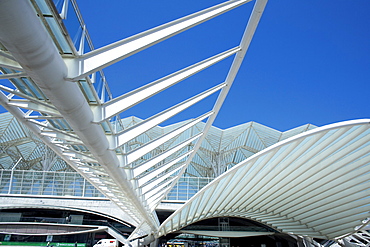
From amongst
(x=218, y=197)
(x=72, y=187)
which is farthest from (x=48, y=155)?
(x=218, y=197)

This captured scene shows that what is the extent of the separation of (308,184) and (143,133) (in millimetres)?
13177

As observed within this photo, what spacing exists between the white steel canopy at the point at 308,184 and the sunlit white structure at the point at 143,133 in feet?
0.22

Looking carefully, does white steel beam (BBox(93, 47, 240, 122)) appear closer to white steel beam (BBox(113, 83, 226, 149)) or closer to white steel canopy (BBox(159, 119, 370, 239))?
white steel beam (BBox(113, 83, 226, 149))

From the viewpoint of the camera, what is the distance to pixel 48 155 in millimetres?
50250

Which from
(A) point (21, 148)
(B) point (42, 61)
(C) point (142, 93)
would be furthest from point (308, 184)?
(A) point (21, 148)

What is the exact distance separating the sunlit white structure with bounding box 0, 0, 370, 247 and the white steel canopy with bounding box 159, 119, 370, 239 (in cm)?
7

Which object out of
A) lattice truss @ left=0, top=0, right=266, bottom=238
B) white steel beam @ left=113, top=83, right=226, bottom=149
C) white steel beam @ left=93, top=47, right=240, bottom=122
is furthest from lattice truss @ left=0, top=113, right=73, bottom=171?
Answer: white steel beam @ left=93, top=47, right=240, bottom=122

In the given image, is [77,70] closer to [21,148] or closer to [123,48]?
[123,48]

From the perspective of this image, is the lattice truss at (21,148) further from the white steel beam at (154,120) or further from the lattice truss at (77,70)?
the lattice truss at (77,70)

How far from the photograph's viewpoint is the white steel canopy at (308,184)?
50.2 ft

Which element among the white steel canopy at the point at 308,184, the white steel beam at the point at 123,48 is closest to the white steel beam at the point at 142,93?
the white steel beam at the point at 123,48

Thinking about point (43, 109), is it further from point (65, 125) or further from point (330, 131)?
point (330, 131)

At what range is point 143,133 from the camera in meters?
11.0

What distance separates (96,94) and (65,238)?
118ft
